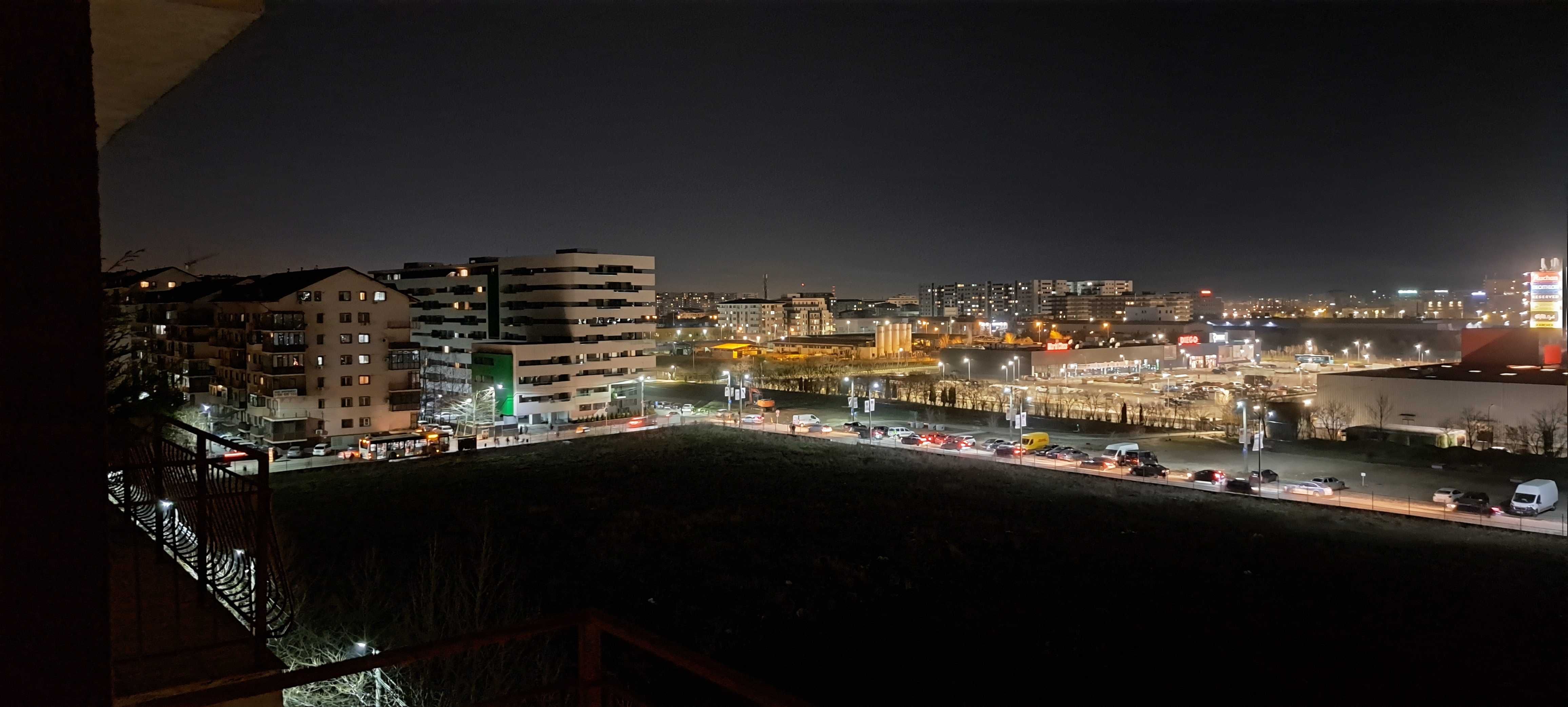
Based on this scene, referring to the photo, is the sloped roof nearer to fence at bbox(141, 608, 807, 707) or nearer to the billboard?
A: fence at bbox(141, 608, 807, 707)

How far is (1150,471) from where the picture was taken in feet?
47.4

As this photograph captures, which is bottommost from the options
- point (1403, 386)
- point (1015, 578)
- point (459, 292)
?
point (1015, 578)

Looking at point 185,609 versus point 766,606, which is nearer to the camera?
point 185,609

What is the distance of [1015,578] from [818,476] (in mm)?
5678

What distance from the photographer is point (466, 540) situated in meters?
10.6

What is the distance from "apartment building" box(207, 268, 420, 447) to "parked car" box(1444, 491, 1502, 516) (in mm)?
19147

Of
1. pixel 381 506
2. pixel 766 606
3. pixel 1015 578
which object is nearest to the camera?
pixel 766 606

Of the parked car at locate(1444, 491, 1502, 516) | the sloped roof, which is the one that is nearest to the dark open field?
the parked car at locate(1444, 491, 1502, 516)

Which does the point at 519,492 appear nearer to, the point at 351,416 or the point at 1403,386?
the point at 351,416

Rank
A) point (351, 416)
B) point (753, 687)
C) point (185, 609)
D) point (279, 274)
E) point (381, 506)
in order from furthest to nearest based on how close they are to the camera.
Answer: point (279, 274), point (351, 416), point (381, 506), point (185, 609), point (753, 687)

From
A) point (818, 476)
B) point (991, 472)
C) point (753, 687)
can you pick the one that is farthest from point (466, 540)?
point (753, 687)

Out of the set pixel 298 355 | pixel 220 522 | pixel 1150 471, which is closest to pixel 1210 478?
pixel 1150 471

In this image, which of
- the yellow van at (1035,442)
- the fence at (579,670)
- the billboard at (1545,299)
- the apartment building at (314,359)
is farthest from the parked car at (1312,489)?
the apartment building at (314,359)

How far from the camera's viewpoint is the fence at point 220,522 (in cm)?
169
